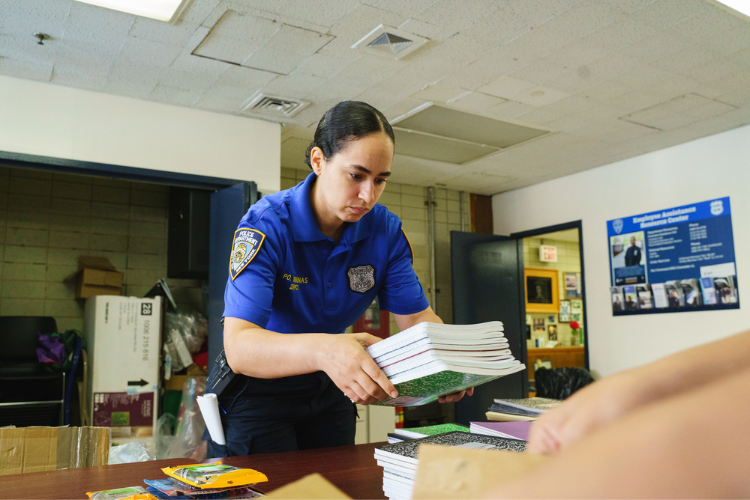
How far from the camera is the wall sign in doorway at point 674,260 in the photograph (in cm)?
438

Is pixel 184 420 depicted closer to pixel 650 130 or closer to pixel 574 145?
pixel 574 145

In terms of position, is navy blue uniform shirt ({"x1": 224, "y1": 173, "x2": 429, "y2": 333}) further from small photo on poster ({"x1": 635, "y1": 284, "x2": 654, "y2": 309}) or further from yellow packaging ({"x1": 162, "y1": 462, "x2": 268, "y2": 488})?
small photo on poster ({"x1": 635, "y1": 284, "x2": 654, "y2": 309})

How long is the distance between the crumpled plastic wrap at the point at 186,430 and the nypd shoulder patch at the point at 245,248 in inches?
115

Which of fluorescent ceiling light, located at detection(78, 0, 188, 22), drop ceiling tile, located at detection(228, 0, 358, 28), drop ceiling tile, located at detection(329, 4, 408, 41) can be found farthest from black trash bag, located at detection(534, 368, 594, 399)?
fluorescent ceiling light, located at detection(78, 0, 188, 22)

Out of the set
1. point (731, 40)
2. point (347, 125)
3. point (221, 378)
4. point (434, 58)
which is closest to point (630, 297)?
point (731, 40)

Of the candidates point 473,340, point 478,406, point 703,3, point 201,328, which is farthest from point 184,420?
point 703,3

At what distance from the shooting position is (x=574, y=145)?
4871 mm

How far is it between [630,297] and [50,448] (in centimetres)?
485

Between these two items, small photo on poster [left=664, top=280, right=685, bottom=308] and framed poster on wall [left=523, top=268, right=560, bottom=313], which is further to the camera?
framed poster on wall [left=523, top=268, right=560, bottom=313]

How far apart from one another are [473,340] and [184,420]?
3.74 m

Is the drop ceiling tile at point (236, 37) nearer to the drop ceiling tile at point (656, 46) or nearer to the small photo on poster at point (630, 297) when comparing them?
the drop ceiling tile at point (656, 46)

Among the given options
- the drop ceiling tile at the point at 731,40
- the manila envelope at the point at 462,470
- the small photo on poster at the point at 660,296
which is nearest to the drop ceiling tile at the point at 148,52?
the drop ceiling tile at the point at 731,40

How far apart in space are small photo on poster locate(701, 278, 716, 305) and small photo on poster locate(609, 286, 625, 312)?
732 millimetres

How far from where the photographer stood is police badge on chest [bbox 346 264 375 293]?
1.42 m
